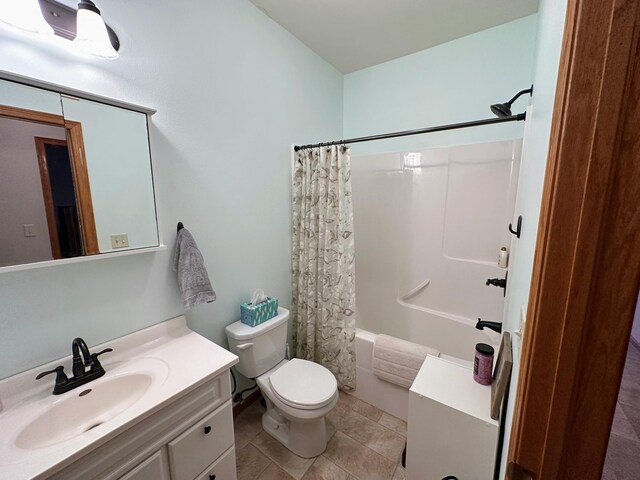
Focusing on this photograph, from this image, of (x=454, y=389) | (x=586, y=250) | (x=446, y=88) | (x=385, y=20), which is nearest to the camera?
(x=586, y=250)

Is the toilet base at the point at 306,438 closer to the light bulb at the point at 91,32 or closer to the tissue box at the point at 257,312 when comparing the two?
the tissue box at the point at 257,312

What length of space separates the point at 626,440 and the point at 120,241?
303 cm

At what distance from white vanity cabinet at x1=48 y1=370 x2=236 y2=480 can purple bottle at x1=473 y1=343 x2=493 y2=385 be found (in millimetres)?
1171

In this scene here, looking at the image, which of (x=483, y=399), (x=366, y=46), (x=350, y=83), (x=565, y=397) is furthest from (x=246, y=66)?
(x=483, y=399)


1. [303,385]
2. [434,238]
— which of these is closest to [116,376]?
[303,385]

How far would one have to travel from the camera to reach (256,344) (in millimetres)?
1588

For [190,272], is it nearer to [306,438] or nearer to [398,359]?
[306,438]

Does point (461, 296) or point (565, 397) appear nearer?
point (565, 397)

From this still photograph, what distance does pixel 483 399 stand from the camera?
1110 millimetres

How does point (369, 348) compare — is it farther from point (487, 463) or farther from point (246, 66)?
point (246, 66)

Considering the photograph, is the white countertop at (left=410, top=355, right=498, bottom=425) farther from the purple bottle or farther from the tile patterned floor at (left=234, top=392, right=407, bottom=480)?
the tile patterned floor at (left=234, top=392, right=407, bottom=480)

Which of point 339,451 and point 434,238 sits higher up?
point 434,238

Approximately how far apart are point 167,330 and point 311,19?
219 cm

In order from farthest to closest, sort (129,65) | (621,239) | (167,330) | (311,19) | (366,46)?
(366,46) → (311,19) → (167,330) → (129,65) → (621,239)
